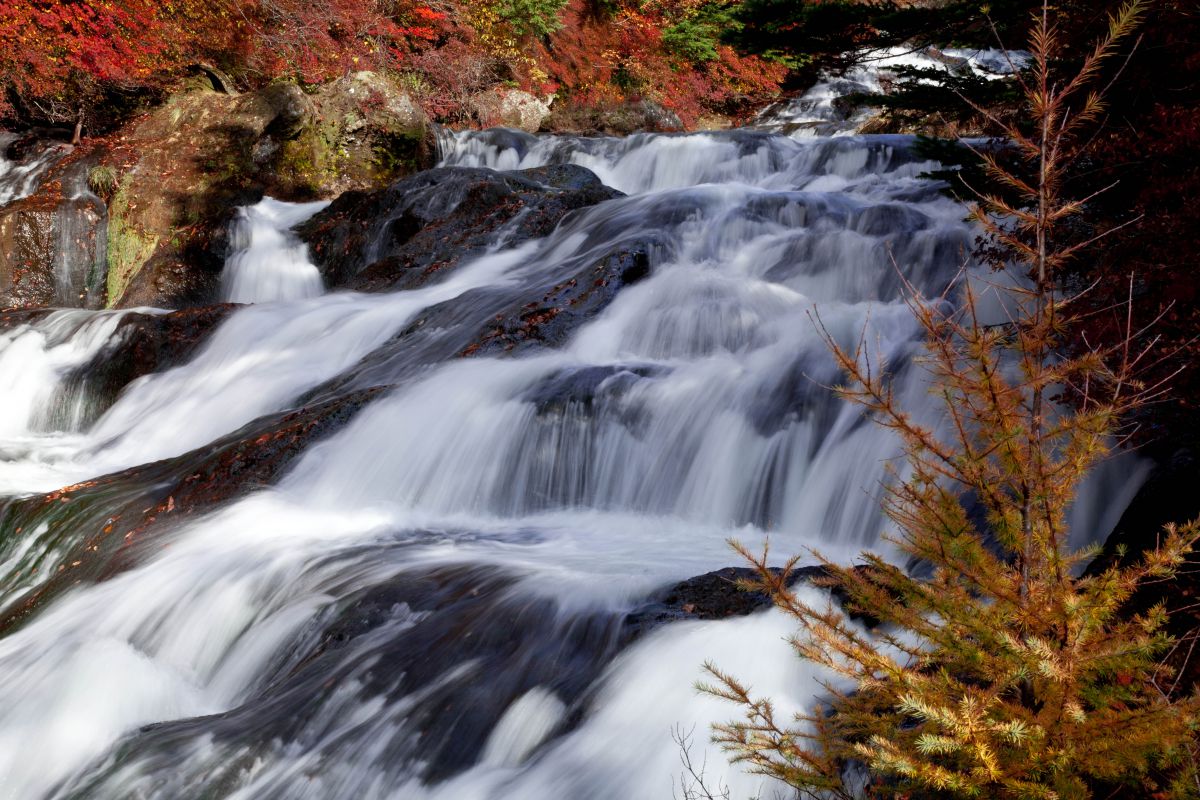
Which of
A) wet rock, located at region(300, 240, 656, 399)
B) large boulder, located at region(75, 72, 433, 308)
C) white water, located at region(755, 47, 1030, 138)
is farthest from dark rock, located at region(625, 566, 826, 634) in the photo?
white water, located at region(755, 47, 1030, 138)

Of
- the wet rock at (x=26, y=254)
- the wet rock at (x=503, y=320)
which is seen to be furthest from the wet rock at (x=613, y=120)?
the wet rock at (x=503, y=320)

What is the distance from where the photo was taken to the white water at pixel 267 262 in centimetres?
1228

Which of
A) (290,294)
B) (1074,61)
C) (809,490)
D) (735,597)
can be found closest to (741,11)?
(1074,61)

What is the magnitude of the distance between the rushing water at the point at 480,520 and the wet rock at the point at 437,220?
55 centimetres

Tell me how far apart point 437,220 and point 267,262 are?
9.73 ft

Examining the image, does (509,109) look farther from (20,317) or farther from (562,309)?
(562,309)

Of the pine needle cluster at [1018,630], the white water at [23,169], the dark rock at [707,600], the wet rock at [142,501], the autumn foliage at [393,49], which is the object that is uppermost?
the autumn foliage at [393,49]

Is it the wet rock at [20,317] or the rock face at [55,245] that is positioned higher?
the rock face at [55,245]

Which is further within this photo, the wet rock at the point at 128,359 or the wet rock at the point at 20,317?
the wet rock at the point at 20,317

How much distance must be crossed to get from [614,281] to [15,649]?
5.07 metres

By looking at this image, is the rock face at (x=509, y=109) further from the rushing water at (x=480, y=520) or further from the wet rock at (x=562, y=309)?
the wet rock at (x=562, y=309)

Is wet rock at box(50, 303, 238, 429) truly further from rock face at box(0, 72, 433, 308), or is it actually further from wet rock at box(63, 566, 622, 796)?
wet rock at box(63, 566, 622, 796)

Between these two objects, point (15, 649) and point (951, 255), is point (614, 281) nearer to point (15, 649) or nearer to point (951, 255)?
point (951, 255)

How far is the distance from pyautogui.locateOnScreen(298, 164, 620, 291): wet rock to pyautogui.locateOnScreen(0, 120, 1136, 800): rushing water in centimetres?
55
